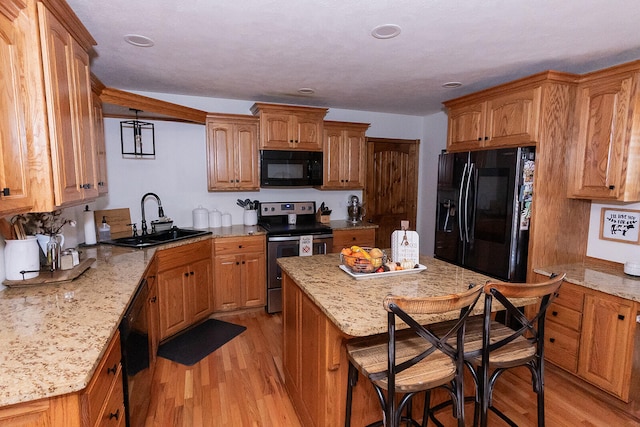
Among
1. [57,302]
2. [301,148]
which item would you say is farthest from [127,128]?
[57,302]

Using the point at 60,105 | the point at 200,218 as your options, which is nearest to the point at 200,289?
the point at 200,218

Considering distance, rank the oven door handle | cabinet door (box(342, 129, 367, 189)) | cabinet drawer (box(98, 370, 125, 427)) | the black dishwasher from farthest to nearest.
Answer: cabinet door (box(342, 129, 367, 189)) → the oven door handle → the black dishwasher → cabinet drawer (box(98, 370, 125, 427))

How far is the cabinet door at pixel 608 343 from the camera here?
2123mm

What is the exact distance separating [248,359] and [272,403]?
601 mm

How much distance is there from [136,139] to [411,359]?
3.42 meters

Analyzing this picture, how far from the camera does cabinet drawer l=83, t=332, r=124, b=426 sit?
109 centimetres

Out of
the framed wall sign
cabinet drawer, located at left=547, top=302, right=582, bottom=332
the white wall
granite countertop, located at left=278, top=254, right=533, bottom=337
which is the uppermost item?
the white wall

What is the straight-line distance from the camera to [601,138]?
2.46 m

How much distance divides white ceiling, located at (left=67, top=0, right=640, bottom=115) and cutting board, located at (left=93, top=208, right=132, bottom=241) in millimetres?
1253

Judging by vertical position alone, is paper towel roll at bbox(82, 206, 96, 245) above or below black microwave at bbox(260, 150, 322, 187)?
below

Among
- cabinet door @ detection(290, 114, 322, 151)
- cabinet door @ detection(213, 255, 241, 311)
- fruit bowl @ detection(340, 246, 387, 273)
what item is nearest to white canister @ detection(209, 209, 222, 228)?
cabinet door @ detection(213, 255, 241, 311)

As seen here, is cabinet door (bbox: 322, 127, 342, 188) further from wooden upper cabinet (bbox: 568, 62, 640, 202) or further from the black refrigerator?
wooden upper cabinet (bbox: 568, 62, 640, 202)

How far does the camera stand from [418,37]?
2.08m

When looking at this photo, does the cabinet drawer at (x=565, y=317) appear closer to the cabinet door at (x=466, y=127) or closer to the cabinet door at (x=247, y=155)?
the cabinet door at (x=466, y=127)
